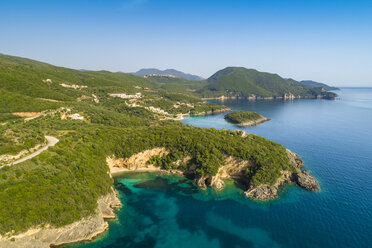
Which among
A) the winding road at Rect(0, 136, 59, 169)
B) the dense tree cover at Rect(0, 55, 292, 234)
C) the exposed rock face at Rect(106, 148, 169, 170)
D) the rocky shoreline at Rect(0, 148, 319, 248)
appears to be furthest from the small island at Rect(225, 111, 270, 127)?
the winding road at Rect(0, 136, 59, 169)

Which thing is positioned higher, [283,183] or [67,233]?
[283,183]

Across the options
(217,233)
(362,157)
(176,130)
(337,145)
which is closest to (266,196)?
(217,233)

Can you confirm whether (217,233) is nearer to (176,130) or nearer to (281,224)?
(281,224)

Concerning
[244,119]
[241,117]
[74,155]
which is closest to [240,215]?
[74,155]

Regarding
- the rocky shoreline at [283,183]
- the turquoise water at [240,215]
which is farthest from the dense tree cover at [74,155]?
the turquoise water at [240,215]

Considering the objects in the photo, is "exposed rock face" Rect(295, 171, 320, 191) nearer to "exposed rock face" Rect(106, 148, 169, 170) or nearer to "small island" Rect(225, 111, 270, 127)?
"exposed rock face" Rect(106, 148, 169, 170)

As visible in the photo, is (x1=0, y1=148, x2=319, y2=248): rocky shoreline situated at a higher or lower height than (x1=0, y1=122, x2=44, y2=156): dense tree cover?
lower

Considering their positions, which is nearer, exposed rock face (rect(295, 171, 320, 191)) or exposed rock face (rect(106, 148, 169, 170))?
exposed rock face (rect(295, 171, 320, 191))

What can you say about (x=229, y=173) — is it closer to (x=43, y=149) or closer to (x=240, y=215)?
(x=240, y=215)
